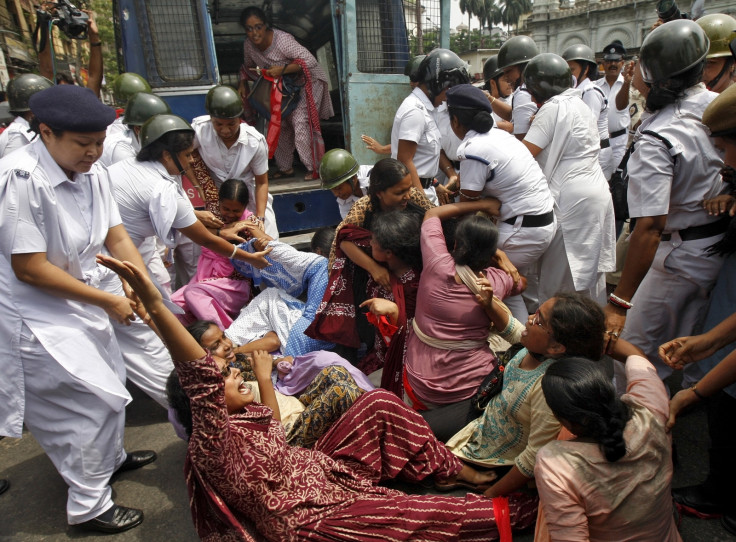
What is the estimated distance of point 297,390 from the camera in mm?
2668

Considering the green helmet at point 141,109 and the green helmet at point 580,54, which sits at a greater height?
the green helmet at point 580,54

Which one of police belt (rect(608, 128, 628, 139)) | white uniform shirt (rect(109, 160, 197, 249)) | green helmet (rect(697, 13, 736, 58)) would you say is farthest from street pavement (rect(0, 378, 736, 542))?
police belt (rect(608, 128, 628, 139))

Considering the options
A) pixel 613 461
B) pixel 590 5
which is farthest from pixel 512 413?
pixel 590 5

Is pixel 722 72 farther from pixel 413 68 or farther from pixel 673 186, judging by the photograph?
pixel 413 68

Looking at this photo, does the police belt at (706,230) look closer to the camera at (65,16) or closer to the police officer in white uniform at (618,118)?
the police officer in white uniform at (618,118)

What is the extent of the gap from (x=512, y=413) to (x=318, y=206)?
330 centimetres

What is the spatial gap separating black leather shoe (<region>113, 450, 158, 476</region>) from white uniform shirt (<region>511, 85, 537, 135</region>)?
3.62 metres

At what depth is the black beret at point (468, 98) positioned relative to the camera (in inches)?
106

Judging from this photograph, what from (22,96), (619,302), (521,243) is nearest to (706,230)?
(619,302)

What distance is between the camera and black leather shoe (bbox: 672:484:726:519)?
1.94 metres

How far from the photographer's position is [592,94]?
4504 mm

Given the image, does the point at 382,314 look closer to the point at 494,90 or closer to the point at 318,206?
the point at 318,206

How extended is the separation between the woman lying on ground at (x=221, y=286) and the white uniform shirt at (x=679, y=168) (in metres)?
2.55

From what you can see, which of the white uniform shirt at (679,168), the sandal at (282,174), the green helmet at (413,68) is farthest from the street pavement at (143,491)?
the sandal at (282,174)
